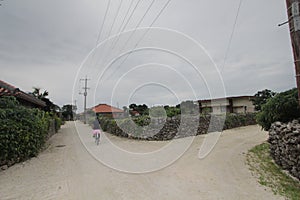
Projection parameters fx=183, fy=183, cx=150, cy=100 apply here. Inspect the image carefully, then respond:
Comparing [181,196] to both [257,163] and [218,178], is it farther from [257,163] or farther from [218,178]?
[257,163]

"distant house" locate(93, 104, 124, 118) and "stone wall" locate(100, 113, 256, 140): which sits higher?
"distant house" locate(93, 104, 124, 118)

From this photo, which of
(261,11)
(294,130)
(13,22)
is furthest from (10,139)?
(261,11)

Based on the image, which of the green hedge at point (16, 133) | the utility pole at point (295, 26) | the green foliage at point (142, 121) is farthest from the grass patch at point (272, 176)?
the green hedge at point (16, 133)

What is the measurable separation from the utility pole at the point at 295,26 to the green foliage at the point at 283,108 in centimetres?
261

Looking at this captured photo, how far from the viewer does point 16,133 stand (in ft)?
17.5

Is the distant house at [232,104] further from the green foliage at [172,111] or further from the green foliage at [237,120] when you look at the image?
the green foliage at [172,111]

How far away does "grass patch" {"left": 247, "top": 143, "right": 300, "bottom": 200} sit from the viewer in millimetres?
3602

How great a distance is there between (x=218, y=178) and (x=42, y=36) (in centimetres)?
852

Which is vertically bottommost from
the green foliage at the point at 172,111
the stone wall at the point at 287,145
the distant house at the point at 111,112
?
the stone wall at the point at 287,145

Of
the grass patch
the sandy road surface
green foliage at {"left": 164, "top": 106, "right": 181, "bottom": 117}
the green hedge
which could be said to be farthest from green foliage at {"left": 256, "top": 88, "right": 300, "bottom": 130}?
the green hedge

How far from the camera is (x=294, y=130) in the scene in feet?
14.4

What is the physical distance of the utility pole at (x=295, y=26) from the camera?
295cm

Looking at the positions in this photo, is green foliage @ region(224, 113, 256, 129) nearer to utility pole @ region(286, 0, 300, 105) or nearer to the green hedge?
utility pole @ region(286, 0, 300, 105)

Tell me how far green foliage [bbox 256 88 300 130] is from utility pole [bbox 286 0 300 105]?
103 inches
